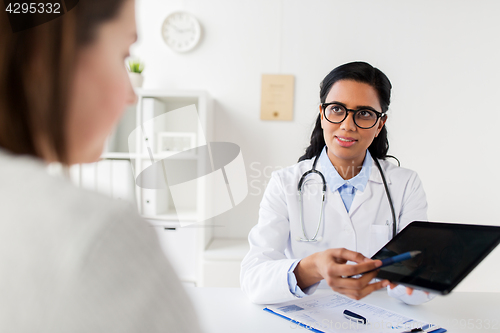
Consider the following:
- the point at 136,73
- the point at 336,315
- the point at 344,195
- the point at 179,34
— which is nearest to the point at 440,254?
the point at 336,315

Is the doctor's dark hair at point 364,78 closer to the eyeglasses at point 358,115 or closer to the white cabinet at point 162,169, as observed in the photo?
the eyeglasses at point 358,115

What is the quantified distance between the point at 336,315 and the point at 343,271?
0.20 meters

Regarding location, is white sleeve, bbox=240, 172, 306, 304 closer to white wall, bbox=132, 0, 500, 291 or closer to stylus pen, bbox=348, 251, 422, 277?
stylus pen, bbox=348, 251, 422, 277

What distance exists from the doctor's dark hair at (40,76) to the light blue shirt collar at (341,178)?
1.24 m

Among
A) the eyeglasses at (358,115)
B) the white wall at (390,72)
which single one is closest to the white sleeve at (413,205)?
the eyeglasses at (358,115)

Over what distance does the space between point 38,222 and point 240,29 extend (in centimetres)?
244

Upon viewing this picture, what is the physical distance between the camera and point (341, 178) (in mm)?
1481

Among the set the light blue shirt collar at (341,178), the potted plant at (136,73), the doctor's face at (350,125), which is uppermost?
the potted plant at (136,73)

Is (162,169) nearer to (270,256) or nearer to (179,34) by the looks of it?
(179,34)

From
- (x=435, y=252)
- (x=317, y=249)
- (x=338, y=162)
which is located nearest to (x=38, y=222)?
(x=435, y=252)

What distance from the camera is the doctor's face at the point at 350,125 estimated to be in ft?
4.55

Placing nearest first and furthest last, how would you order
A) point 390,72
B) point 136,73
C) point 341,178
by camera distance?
1. point 341,178
2. point 136,73
3. point 390,72

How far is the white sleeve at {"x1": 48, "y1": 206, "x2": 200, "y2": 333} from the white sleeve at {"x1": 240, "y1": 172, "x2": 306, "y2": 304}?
79 centimetres

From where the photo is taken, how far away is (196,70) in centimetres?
249
